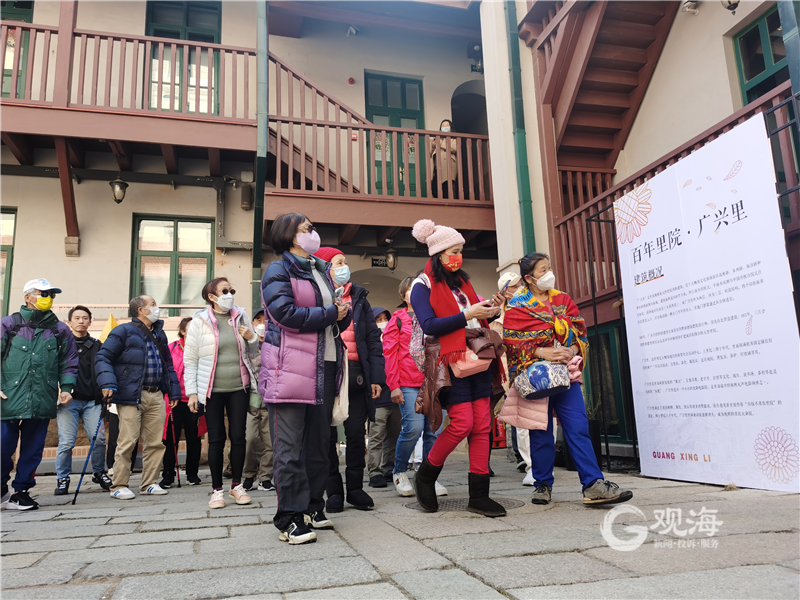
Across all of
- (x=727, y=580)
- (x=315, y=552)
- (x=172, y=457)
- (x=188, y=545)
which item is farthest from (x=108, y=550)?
(x=172, y=457)

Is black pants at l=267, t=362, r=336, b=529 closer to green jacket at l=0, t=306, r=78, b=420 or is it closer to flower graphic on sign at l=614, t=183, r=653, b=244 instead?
green jacket at l=0, t=306, r=78, b=420

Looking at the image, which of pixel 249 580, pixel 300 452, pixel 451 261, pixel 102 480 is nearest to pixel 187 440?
pixel 102 480

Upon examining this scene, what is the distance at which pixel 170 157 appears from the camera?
9016 mm

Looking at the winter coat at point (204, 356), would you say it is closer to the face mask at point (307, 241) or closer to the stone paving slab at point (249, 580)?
the face mask at point (307, 241)

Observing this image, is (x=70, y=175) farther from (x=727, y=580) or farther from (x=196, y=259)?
(x=727, y=580)

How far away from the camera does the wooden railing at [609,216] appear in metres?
4.64

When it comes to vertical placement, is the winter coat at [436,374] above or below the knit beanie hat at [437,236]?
below

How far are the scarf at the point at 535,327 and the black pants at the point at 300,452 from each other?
134 centimetres

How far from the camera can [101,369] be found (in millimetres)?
5121

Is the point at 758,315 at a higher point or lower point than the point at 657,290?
lower

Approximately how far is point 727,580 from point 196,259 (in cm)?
937

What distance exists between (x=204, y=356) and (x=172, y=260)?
5.99 meters

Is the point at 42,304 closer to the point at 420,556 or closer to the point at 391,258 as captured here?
the point at 420,556

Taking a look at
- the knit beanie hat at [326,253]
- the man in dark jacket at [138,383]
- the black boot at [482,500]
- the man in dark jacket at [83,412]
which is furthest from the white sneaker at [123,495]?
the black boot at [482,500]
